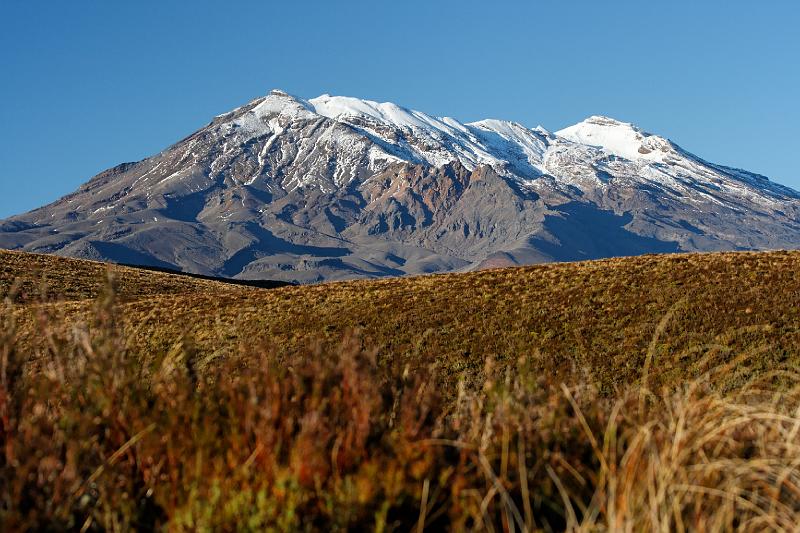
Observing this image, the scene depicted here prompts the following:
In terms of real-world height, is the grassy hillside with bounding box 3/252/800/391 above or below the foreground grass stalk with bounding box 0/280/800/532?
above

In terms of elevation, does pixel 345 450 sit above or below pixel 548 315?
below

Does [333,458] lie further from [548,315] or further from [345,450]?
[548,315]

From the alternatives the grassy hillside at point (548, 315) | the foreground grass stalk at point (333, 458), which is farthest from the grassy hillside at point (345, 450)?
the grassy hillside at point (548, 315)

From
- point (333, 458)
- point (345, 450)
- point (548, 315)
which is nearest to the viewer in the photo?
point (333, 458)

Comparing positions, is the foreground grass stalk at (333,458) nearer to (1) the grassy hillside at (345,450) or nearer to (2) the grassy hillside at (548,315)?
(1) the grassy hillside at (345,450)

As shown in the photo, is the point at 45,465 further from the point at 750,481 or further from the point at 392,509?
the point at 750,481

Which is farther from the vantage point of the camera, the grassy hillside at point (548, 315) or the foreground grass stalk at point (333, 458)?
the grassy hillside at point (548, 315)

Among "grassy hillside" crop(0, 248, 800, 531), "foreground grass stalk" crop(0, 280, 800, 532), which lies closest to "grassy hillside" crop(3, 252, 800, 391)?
"grassy hillside" crop(0, 248, 800, 531)

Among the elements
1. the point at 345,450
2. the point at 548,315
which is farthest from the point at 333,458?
the point at 548,315

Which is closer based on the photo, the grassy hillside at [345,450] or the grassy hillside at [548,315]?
the grassy hillside at [345,450]

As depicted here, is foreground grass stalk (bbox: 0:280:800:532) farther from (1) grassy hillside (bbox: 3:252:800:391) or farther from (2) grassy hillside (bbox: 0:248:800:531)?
(1) grassy hillside (bbox: 3:252:800:391)

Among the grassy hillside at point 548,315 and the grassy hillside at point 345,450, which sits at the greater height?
the grassy hillside at point 548,315

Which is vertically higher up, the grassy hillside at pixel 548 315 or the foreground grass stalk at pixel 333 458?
the grassy hillside at pixel 548 315

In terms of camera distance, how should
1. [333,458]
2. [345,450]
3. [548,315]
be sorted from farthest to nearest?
[548,315] → [345,450] → [333,458]
